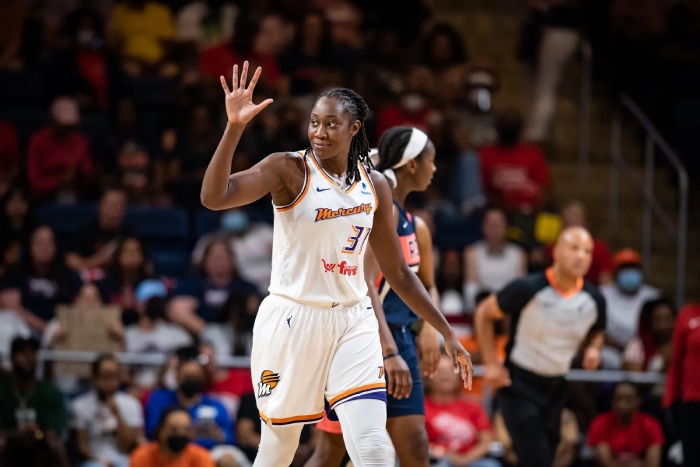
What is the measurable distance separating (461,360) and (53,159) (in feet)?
24.1

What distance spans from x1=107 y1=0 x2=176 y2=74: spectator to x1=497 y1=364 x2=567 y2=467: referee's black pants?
7141 mm

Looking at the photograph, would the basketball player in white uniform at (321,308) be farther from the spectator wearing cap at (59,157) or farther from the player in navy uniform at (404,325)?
the spectator wearing cap at (59,157)

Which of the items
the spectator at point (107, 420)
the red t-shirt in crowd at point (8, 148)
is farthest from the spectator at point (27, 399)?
the red t-shirt in crowd at point (8, 148)

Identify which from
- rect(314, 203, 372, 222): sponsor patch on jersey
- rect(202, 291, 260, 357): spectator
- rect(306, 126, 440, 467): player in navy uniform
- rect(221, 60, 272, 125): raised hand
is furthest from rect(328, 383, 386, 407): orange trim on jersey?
rect(202, 291, 260, 357): spectator

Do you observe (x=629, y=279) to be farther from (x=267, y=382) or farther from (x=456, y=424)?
(x=267, y=382)

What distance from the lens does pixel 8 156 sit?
12.1m

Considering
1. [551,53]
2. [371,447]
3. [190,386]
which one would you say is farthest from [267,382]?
[551,53]

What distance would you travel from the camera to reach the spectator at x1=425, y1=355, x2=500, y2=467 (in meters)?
9.42

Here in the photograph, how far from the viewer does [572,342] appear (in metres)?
7.69

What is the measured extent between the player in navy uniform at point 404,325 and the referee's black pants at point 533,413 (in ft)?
3.82

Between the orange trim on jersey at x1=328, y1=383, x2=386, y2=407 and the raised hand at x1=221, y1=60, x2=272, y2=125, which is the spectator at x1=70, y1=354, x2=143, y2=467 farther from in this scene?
the raised hand at x1=221, y1=60, x2=272, y2=125

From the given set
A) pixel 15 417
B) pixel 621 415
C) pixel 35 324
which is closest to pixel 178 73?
pixel 35 324

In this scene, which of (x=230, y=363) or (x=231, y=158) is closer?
(x=231, y=158)

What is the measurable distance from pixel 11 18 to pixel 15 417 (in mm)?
5426
